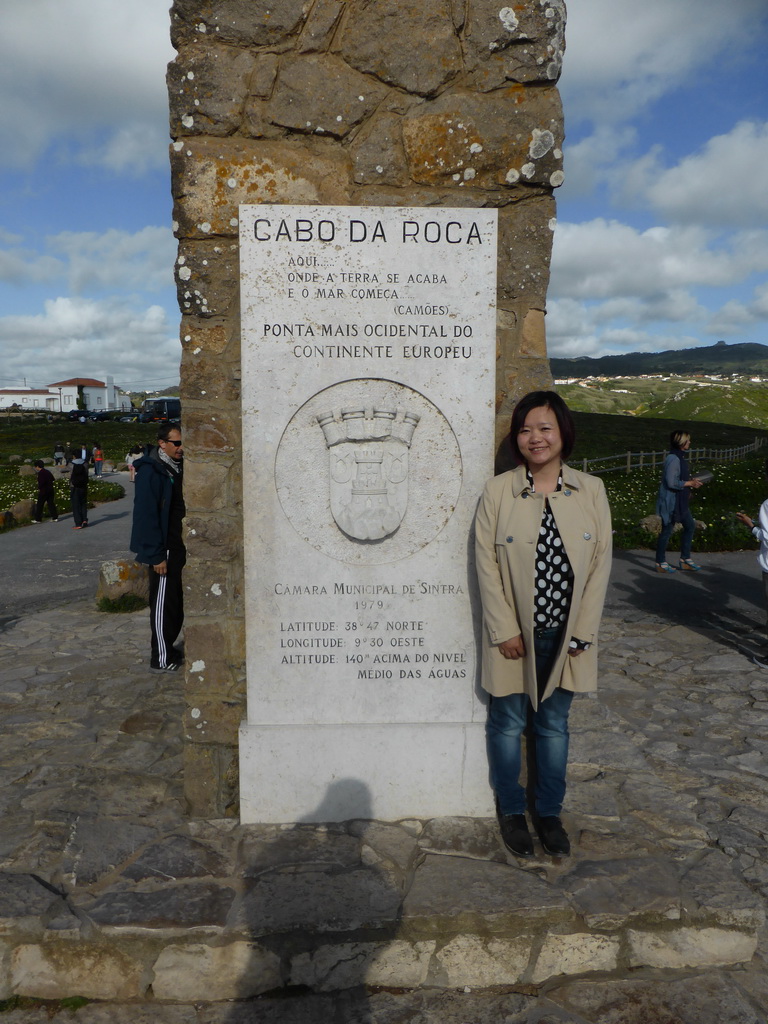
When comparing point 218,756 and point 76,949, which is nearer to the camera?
point 76,949

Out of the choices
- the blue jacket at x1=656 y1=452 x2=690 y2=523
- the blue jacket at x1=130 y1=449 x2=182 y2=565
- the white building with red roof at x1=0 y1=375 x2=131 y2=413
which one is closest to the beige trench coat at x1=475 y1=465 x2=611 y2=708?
the blue jacket at x1=130 y1=449 x2=182 y2=565

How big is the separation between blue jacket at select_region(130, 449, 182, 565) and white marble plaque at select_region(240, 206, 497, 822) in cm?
264

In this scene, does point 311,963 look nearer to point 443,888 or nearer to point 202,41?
point 443,888

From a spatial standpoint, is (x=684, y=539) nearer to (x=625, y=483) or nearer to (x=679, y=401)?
(x=625, y=483)

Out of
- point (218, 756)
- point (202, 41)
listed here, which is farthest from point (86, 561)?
point (202, 41)

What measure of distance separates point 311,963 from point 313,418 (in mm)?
2076

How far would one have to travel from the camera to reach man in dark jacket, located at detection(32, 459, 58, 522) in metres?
15.7

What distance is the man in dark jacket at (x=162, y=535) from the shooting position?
568 centimetres

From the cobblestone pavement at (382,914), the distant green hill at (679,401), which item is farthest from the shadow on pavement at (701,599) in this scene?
the distant green hill at (679,401)

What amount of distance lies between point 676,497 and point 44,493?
12701 millimetres

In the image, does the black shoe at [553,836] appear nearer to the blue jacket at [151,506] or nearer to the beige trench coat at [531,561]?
the beige trench coat at [531,561]

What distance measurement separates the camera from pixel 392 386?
3.24 meters

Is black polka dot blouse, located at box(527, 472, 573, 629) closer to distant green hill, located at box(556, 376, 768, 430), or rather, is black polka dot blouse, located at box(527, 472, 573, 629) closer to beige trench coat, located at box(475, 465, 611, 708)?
beige trench coat, located at box(475, 465, 611, 708)

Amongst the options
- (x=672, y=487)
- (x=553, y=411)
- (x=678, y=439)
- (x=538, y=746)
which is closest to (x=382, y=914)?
(x=538, y=746)
